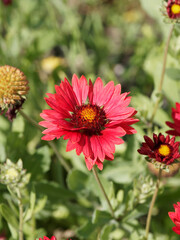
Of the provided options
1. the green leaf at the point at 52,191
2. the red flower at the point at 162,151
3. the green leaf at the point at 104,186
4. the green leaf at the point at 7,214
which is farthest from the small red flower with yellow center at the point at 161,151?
the green leaf at the point at 52,191

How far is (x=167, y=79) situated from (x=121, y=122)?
0.99 meters

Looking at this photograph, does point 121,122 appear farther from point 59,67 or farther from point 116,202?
point 59,67

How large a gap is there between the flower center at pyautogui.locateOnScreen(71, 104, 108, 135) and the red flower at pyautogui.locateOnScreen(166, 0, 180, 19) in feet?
1.79

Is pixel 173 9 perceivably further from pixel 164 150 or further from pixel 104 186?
pixel 104 186

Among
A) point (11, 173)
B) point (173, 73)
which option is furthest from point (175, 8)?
point (11, 173)

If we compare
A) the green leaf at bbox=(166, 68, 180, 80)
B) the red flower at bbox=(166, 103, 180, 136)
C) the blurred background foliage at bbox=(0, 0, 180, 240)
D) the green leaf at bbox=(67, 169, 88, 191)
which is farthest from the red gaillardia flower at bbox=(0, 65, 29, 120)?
the green leaf at bbox=(166, 68, 180, 80)

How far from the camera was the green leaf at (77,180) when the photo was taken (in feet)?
5.48

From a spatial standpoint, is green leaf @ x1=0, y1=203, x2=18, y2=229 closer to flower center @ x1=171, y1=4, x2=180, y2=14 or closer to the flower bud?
the flower bud

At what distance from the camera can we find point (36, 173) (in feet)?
5.82

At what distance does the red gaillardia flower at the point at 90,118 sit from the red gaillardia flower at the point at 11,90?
176 millimetres

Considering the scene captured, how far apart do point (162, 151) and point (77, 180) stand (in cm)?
68

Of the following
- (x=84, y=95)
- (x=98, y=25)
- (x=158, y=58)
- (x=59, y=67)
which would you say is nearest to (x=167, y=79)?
(x=158, y=58)

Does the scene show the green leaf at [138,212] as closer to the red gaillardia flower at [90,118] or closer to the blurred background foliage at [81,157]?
the blurred background foliage at [81,157]

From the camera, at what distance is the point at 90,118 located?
4.42 feet
